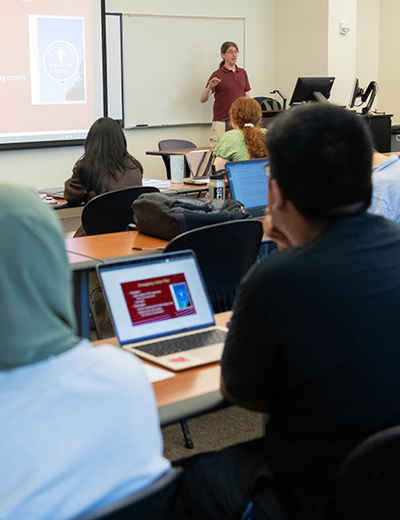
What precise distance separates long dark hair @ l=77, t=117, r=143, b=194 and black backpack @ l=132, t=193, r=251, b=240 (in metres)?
1.05

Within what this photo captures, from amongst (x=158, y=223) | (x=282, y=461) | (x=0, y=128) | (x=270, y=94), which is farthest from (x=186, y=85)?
(x=282, y=461)

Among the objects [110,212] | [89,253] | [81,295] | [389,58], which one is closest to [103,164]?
[110,212]

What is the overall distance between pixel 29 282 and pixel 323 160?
0.57 meters

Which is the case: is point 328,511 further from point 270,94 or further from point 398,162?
point 270,94

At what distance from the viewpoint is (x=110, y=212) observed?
331 centimetres

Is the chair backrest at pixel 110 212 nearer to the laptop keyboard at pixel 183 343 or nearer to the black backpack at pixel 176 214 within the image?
the black backpack at pixel 176 214

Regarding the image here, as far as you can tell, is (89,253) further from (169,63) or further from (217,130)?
(169,63)

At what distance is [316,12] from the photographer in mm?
7762

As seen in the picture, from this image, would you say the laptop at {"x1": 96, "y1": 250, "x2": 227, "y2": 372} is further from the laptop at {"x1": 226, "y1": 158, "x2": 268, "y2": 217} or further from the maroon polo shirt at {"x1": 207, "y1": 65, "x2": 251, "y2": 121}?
the maroon polo shirt at {"x1": 207, "y1": 65, "x2": 251, "y2": 121}

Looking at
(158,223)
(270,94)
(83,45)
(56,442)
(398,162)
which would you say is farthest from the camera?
(270,94)

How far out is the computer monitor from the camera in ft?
21.4

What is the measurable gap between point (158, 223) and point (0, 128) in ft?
12.4

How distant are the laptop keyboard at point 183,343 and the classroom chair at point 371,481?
0.68m

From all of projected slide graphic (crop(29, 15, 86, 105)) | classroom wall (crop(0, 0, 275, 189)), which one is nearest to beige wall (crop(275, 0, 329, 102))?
classroom wall (crop(0, 0, 275, 189))
